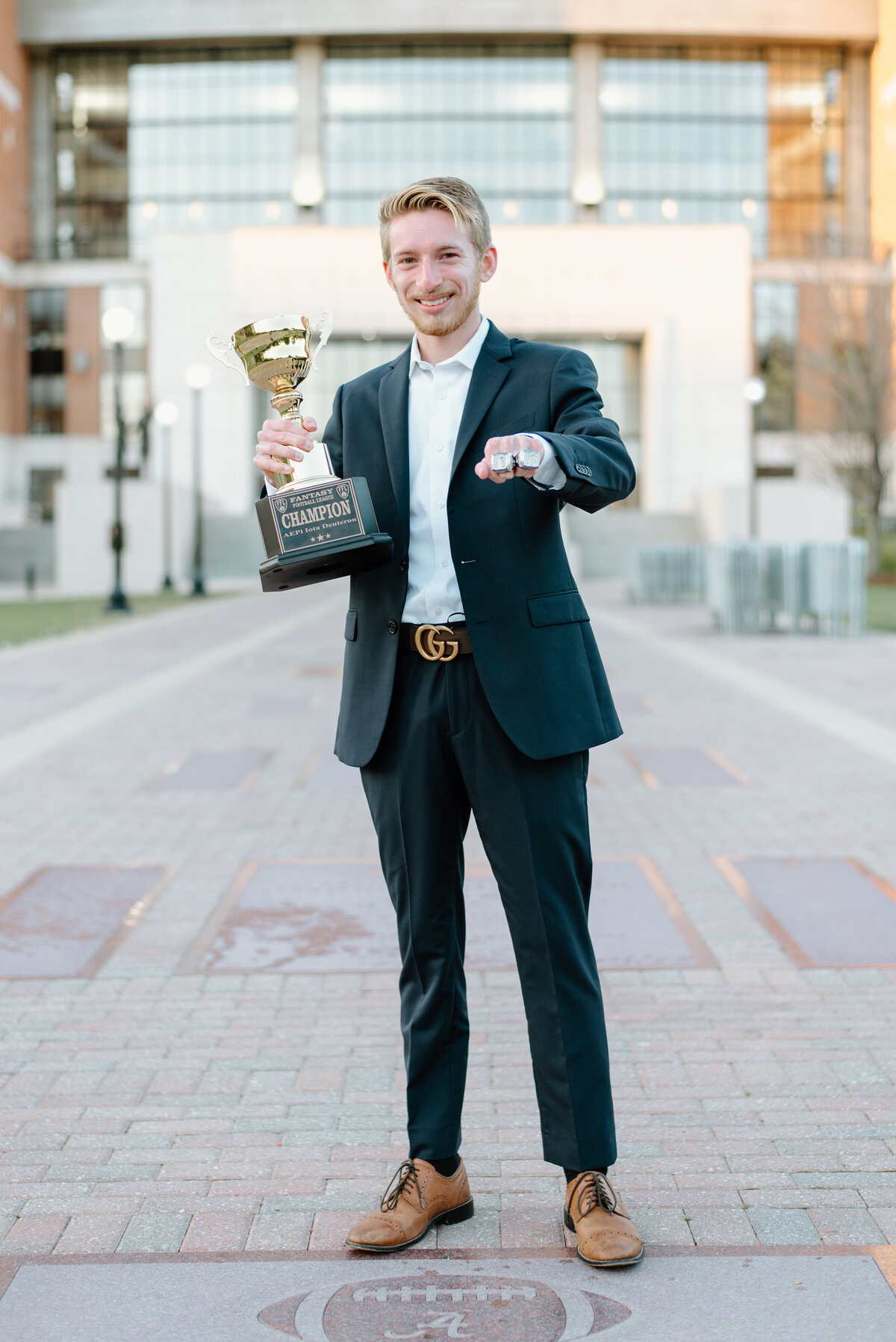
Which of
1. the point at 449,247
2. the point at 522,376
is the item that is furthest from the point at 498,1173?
the point at 449,247

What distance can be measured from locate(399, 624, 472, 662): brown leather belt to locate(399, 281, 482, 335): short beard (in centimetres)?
61

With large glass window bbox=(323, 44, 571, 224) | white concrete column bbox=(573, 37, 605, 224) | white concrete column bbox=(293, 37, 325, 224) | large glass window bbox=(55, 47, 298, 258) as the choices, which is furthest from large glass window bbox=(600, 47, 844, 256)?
large glass window bbox=(55, 47, 298, 258)

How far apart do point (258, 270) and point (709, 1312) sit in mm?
60969

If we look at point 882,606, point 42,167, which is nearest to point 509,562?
point 882,606

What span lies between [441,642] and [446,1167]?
112cm

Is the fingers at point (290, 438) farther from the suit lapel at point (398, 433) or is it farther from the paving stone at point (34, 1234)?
the paving stone at point (34, 1234)

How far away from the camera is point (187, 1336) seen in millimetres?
2551

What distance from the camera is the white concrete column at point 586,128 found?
2478 inches

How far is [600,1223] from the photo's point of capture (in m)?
2.88

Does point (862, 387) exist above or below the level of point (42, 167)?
below

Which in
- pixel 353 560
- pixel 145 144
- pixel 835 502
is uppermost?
pixel 145 144

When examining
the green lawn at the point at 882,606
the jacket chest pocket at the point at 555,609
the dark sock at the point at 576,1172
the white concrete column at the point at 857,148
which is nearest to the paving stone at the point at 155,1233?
the dark sock at the point at 576,1172

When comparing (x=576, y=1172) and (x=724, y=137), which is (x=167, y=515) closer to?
(x=724, y=137)

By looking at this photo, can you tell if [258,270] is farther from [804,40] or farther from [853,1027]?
[853,1027]
